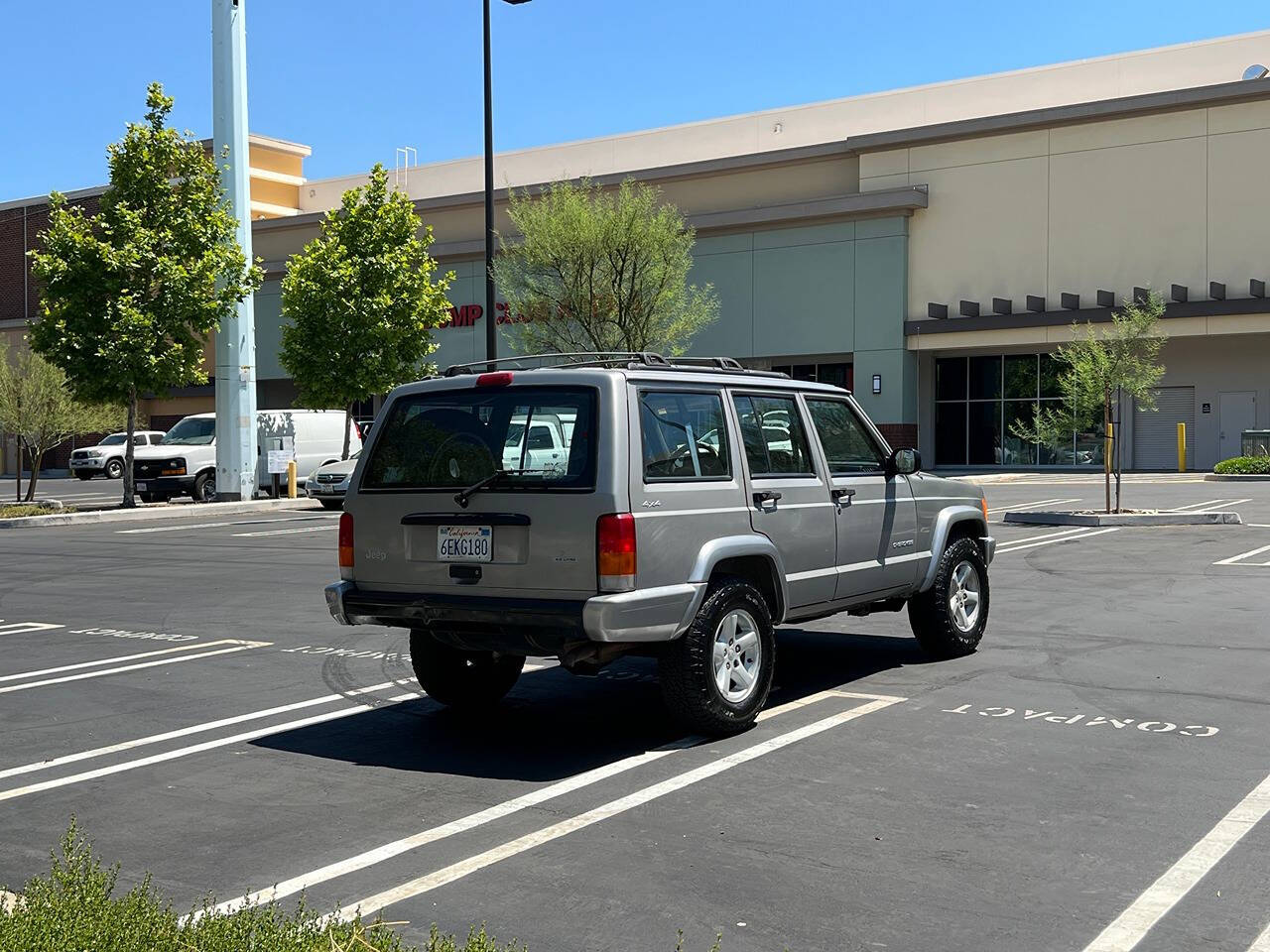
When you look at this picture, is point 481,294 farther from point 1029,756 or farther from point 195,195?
point 1029,756

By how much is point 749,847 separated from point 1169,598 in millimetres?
8619

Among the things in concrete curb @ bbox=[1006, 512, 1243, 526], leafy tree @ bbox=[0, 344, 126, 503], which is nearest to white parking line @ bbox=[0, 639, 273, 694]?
concrete curb @ bbox=[1006, 512, 1243, 526]

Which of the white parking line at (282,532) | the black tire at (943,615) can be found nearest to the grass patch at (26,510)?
the white parking line at (282,532)

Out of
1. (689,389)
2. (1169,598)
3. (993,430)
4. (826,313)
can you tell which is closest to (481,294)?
(826,313)

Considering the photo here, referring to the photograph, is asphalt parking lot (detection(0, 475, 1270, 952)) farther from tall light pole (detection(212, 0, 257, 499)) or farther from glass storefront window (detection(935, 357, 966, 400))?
glass storefront window (detection(935, 357, 966, 400))

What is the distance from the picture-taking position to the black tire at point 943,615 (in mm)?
9273

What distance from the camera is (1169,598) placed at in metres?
12.6

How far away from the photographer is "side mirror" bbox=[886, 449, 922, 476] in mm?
8734

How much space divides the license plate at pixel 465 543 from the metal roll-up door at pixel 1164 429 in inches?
1511

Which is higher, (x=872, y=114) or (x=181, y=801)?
(x=872, y=114)

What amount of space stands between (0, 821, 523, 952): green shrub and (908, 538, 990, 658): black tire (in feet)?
18.3

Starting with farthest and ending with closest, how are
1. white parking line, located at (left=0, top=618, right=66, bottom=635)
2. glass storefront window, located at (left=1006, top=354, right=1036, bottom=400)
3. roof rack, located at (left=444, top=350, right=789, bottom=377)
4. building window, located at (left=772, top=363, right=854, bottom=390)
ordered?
building window, located at (left=772, top=363, right=854, bottom=390) → glass storefront window, located at (left=1006, top=354, right=1036, bottom=400) → white parking line, located at (left=0, top=618, right=66, bottom=635) → roof rack, located at (left=444, top=350, right=789, bottom=377)

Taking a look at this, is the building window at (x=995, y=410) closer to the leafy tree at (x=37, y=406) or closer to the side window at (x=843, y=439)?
the leafy tree at (x=37, y=406)

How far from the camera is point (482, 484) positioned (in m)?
6.94
